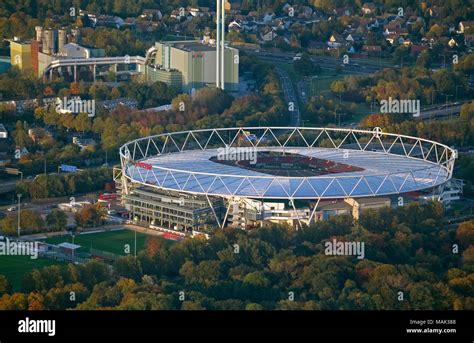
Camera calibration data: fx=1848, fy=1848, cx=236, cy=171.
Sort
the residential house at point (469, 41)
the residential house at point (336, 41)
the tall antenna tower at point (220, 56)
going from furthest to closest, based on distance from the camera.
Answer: the residential house at point (336, 41) < the residential house at point (469, 41) < the tall antenna tower at point (220, 56)

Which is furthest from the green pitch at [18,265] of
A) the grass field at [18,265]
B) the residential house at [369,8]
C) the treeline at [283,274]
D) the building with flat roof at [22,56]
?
the residential house at [369,8]

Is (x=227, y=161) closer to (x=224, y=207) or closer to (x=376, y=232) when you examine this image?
(x=224, y=207)

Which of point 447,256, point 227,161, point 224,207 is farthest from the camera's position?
point 227,161

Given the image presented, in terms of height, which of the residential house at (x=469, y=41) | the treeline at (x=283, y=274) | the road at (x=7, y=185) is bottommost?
the residential house at (x=469, y=41)

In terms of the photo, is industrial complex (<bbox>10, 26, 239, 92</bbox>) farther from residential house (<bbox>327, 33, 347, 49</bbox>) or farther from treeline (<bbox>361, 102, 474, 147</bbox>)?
residential house (<bbox>327, 33, 347, 49</bbox>)

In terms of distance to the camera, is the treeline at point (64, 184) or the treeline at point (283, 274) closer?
the treeline at point (283, 274)

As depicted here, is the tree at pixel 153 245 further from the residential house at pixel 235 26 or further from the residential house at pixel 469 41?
the residential house at pixel 235 26
